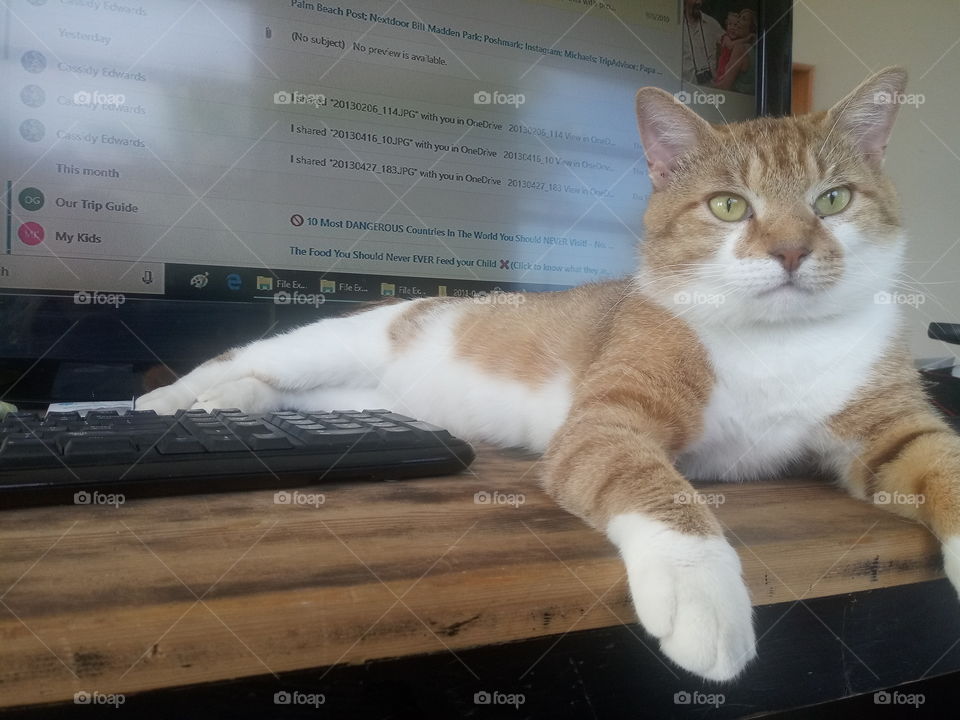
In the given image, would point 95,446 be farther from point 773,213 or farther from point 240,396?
point 773,213

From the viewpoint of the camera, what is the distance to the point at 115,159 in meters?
1.03

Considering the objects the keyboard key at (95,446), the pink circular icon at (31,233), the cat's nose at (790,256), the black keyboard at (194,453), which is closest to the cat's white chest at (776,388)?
the cat's nose at (790,256)

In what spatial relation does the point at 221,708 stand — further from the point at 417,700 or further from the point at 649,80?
the point at 649,80

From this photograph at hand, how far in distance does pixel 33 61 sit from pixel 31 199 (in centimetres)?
20

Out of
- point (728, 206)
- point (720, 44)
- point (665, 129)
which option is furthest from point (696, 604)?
point (720, 44)

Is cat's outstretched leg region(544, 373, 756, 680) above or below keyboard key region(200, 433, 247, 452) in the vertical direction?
below

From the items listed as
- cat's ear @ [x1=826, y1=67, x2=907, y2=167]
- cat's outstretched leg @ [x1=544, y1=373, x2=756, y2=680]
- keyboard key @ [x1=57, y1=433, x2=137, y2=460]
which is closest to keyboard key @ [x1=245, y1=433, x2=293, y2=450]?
keyboard key @ [x1=57, y1=433, x2=137, y2=460]

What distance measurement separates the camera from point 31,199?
3.28 ft

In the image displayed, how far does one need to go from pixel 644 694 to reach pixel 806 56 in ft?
6.33

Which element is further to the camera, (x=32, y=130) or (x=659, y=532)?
(x=32, y=130)

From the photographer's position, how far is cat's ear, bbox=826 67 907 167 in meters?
0.93

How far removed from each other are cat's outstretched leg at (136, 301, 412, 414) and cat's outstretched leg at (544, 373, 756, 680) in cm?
60

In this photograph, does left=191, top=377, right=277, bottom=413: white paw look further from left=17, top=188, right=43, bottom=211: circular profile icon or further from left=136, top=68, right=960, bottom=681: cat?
left=17, top=188, right=43, bottom=211: circular profile icon

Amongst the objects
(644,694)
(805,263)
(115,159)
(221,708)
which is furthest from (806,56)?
(221,708)
